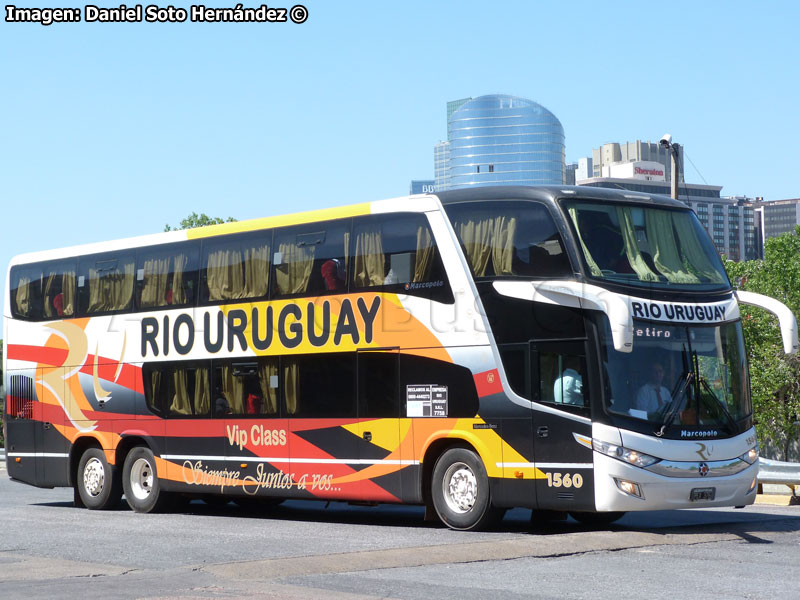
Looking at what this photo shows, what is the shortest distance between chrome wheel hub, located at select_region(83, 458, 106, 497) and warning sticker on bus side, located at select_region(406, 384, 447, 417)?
23.4 feet

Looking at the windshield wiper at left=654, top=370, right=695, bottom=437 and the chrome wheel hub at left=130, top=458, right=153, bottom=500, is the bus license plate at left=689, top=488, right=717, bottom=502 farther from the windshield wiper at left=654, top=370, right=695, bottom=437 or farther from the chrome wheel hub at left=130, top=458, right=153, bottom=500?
the chrome wheel hub at left=130, top=458, right=153, bottom=500

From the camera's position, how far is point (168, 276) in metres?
19.9

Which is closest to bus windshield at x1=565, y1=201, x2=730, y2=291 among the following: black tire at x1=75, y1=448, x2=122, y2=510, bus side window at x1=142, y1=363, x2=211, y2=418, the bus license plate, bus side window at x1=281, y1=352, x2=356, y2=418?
the bus license plate

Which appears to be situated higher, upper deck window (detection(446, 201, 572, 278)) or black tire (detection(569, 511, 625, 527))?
upper deck window (detection(446, 201, 572, 278))

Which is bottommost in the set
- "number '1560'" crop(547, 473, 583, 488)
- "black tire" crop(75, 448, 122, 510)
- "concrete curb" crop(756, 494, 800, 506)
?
"concrete curb" crop(756, 494, 800, 506)

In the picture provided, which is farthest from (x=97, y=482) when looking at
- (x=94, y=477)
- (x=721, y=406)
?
(x=721, y=406)

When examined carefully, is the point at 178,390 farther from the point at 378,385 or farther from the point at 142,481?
the point at 378,385

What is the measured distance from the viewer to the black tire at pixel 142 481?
2011cm

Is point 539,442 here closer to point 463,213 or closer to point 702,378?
point 702,378

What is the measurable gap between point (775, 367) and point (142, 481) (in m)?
55.0

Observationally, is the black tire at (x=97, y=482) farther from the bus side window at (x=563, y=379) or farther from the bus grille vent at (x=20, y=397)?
the bus side window at (x=563, y=379)

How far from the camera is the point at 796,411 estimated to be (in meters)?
70.2

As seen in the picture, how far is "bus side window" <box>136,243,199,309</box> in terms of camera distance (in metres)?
19.6

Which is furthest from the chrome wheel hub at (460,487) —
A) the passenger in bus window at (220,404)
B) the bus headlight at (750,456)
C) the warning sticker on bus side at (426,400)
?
the passenger in bus window at (220,404)
